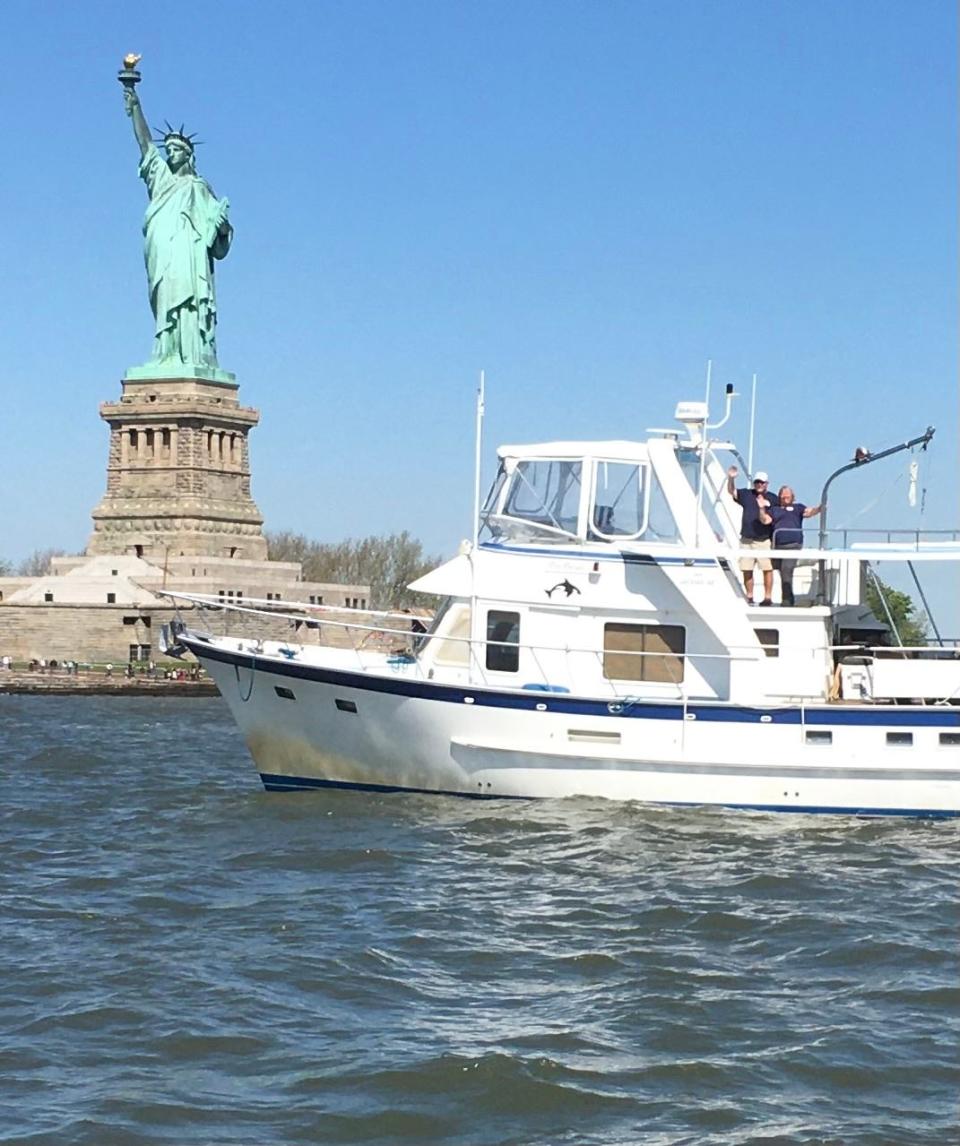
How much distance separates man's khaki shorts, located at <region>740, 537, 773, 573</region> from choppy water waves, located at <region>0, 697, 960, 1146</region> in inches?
140

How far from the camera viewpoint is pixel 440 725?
77.7 feet

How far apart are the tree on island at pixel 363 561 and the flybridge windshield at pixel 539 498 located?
8403 centimetres

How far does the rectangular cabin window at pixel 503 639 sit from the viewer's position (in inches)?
960

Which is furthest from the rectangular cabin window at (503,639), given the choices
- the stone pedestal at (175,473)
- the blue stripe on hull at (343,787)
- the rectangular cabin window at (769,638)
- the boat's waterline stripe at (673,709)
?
the stone pedestal at (175,473)

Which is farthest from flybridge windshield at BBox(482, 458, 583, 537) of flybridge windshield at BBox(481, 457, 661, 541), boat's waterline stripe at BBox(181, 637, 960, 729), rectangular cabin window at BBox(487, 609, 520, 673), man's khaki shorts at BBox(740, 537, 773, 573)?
boat's waterline stripe at BBox(181, 637, 960, 729)

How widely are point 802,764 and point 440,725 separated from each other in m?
4.52

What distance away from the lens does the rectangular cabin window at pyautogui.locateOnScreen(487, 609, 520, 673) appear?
80.0ft

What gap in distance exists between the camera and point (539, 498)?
25.1 m

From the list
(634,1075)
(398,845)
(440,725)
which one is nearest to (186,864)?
(398,845)

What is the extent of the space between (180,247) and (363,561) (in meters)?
39.3

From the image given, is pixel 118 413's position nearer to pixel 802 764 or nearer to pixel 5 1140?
pixel 802 764

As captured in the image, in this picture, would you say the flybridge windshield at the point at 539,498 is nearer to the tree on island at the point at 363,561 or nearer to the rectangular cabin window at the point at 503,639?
the rectangular cabin window at the point at 503,639

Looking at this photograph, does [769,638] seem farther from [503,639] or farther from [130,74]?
[130,74]

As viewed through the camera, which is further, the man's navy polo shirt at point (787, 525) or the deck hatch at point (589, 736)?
the man's navy polo shirt at point (787, 525)
